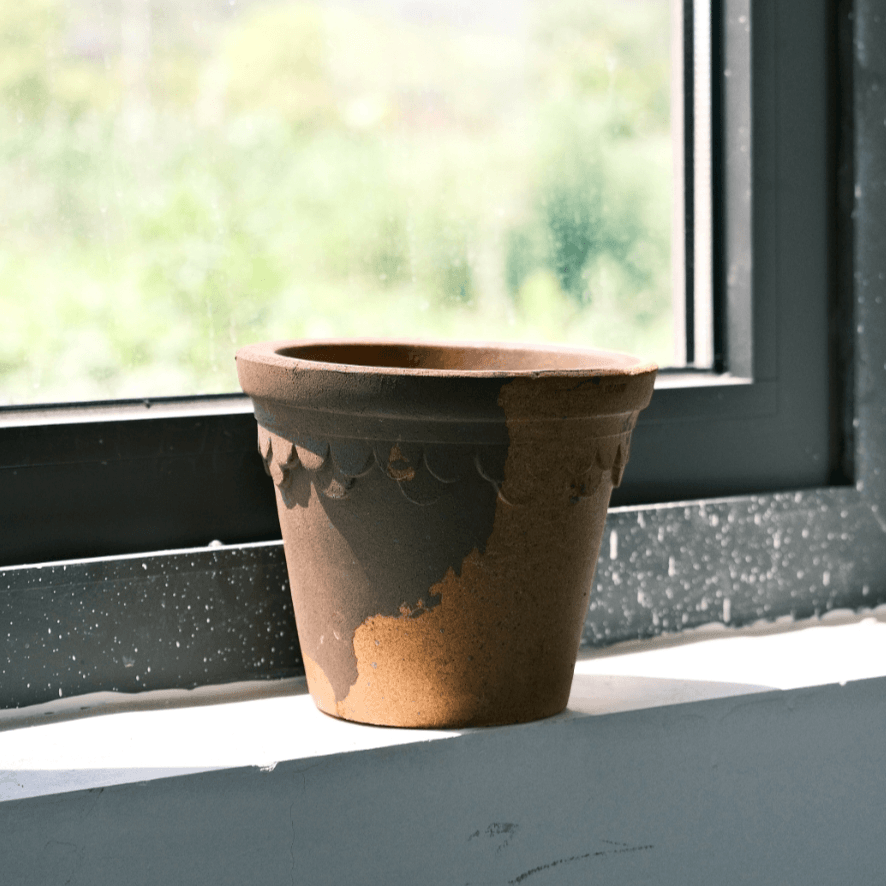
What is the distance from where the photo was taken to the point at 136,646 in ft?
2.96

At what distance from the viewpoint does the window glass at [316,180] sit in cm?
93

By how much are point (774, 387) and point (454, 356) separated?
15.8 inches

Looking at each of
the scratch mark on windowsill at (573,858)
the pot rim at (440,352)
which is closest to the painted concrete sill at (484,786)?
the scratch mark on windowsill at (573,858)

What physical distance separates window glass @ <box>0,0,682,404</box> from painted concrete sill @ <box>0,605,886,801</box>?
305mm

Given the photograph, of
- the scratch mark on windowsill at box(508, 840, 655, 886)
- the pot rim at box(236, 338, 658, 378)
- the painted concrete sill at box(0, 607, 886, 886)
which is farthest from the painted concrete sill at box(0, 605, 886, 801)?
the pot rim at box(236, 338, 658, 378)

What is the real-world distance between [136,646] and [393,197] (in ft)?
1.70

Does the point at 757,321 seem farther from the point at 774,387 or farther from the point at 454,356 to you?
the point at 454,356

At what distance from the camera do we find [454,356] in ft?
3.09

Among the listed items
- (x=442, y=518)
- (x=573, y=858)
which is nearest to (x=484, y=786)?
(x=573, y=858)

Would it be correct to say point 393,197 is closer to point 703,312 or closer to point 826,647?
point 703,312

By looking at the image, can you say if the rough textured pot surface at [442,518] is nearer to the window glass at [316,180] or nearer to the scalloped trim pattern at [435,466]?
the scalloped trim pattern at [435,466]

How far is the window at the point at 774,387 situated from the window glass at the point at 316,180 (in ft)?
0.27

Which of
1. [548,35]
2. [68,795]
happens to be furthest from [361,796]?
[548,35]

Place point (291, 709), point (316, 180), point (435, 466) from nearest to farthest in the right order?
point (435, 466) < point (291, 709) < point (316, 180)
